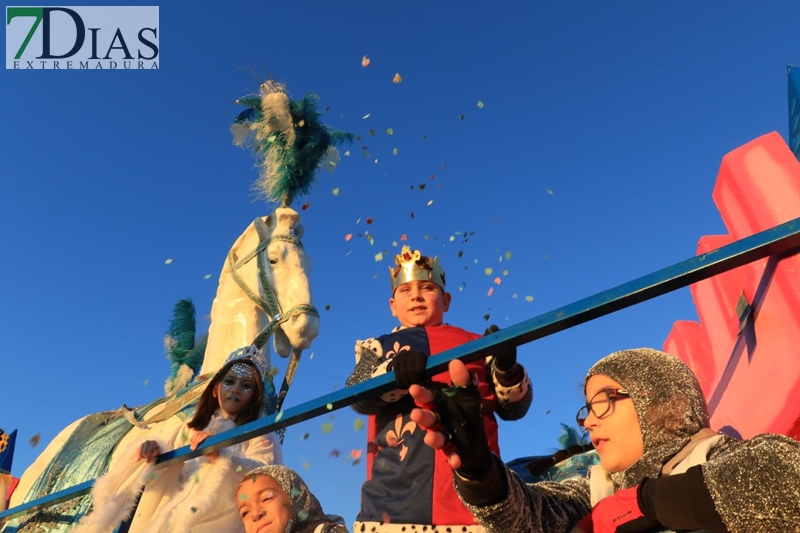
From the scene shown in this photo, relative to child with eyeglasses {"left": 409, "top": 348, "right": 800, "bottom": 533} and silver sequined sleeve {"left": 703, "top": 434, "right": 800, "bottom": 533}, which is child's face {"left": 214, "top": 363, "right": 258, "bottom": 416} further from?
silver sequined sleeve {"left": 703, "top": 434, "right": 800, "bottom": 533}

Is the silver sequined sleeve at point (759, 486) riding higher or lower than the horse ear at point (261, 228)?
lower

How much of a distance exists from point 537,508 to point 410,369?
0.58 metres

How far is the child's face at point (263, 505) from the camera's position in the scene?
317cm

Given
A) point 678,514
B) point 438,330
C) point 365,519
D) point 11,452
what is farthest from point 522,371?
point 11,452

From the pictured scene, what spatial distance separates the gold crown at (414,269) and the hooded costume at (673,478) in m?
1.00

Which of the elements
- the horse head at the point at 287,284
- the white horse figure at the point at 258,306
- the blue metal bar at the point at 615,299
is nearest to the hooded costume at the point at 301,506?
the blue metal bar at the point at 615,299

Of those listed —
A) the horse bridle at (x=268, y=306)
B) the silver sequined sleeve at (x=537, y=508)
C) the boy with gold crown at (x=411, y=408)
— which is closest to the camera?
the silver sequined sleeve at (x=537, y=508)

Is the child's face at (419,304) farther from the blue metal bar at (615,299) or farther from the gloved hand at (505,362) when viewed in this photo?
the blue metal bar at (615,299)

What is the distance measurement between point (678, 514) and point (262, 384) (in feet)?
9.41

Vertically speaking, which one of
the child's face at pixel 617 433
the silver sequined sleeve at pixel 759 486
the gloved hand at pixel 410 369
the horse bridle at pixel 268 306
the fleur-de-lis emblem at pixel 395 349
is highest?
the horse bridle at pixel 268 306

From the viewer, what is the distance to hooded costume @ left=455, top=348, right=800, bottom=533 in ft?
4.83

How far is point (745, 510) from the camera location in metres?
1.48

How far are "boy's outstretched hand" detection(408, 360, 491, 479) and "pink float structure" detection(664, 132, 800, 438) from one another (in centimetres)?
125

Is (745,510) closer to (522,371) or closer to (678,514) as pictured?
(678,514)
